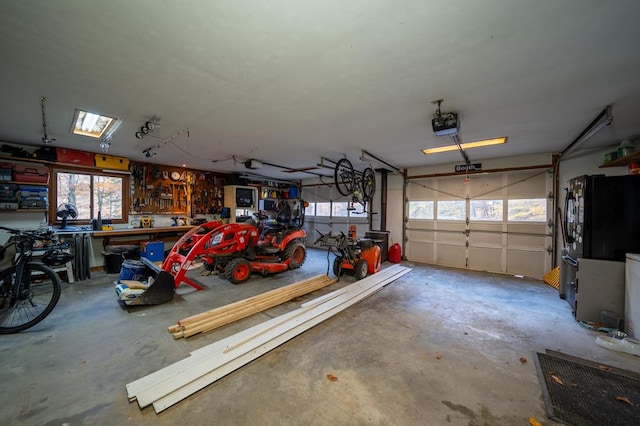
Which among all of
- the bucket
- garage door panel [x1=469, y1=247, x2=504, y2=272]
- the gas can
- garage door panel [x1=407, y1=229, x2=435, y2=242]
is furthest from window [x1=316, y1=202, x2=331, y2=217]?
the bucket

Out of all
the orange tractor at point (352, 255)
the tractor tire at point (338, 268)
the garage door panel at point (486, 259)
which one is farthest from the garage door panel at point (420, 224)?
the tractor tire at point (338, 268)

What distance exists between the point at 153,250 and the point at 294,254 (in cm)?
332

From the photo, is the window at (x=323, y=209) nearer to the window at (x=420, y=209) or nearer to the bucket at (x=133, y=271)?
the window at (x=420, y=209)

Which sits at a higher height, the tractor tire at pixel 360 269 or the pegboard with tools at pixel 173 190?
the pegboard with tools at pixel 173 190

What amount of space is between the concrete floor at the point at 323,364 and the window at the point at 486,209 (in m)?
2.37

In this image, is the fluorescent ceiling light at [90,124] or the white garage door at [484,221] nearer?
the fluorescent ceiling light at [90,124]

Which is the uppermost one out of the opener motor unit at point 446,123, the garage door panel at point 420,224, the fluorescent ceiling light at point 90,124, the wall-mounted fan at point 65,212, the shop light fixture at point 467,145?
the fluorescent ceiling light at point 90,124

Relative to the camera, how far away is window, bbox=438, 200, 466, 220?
6.00 m

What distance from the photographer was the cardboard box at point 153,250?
215 inches

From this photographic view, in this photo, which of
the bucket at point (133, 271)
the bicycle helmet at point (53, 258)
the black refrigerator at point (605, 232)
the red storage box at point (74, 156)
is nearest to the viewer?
the black refrigerator at point (605, 232)

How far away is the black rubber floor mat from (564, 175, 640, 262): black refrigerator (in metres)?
1.63

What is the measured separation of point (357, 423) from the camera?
1562 millimetres

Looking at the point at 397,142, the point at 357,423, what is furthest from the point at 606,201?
the point at 357,423

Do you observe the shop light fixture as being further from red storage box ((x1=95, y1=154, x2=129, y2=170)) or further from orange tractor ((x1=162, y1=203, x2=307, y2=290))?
red storage box ((x1=95, y1=154, x2=129, y2=170))
